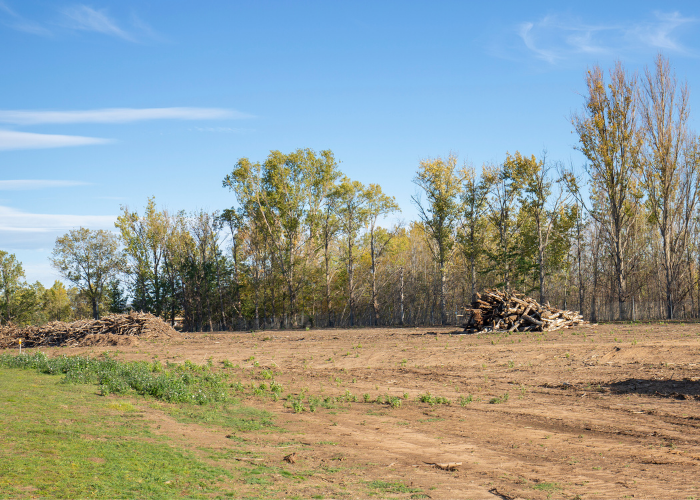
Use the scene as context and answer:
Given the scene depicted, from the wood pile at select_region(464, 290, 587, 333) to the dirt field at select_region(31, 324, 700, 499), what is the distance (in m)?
4.61

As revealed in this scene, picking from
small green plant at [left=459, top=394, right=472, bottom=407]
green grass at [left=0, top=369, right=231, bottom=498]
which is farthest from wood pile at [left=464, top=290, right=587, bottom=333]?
green grass at [left=0, top=369, right=231, bottom=498]

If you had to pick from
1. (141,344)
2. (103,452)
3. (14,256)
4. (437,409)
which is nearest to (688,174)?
(437,409)

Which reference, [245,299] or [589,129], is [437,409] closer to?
[589,129]

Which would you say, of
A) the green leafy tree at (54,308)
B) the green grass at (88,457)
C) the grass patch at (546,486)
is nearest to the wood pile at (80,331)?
the green grass at (88,457)

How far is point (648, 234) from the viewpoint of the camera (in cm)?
5097

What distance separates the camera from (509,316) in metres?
27.3

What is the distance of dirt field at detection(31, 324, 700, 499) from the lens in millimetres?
7102

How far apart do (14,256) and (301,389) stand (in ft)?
189

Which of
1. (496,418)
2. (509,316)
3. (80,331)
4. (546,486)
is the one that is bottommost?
(496,418)

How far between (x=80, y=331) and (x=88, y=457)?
23150 mm

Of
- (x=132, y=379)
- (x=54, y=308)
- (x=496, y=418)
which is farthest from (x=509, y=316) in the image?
(x=54, y=308)

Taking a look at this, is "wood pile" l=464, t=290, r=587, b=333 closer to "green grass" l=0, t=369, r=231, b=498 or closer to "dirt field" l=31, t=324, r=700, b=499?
"dirt field" l=31, t=324, r=700, b=499

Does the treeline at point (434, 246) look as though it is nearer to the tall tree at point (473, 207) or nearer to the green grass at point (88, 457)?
the tall tree at point (473, 207)

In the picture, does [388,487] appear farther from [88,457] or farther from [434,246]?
[434,246]
